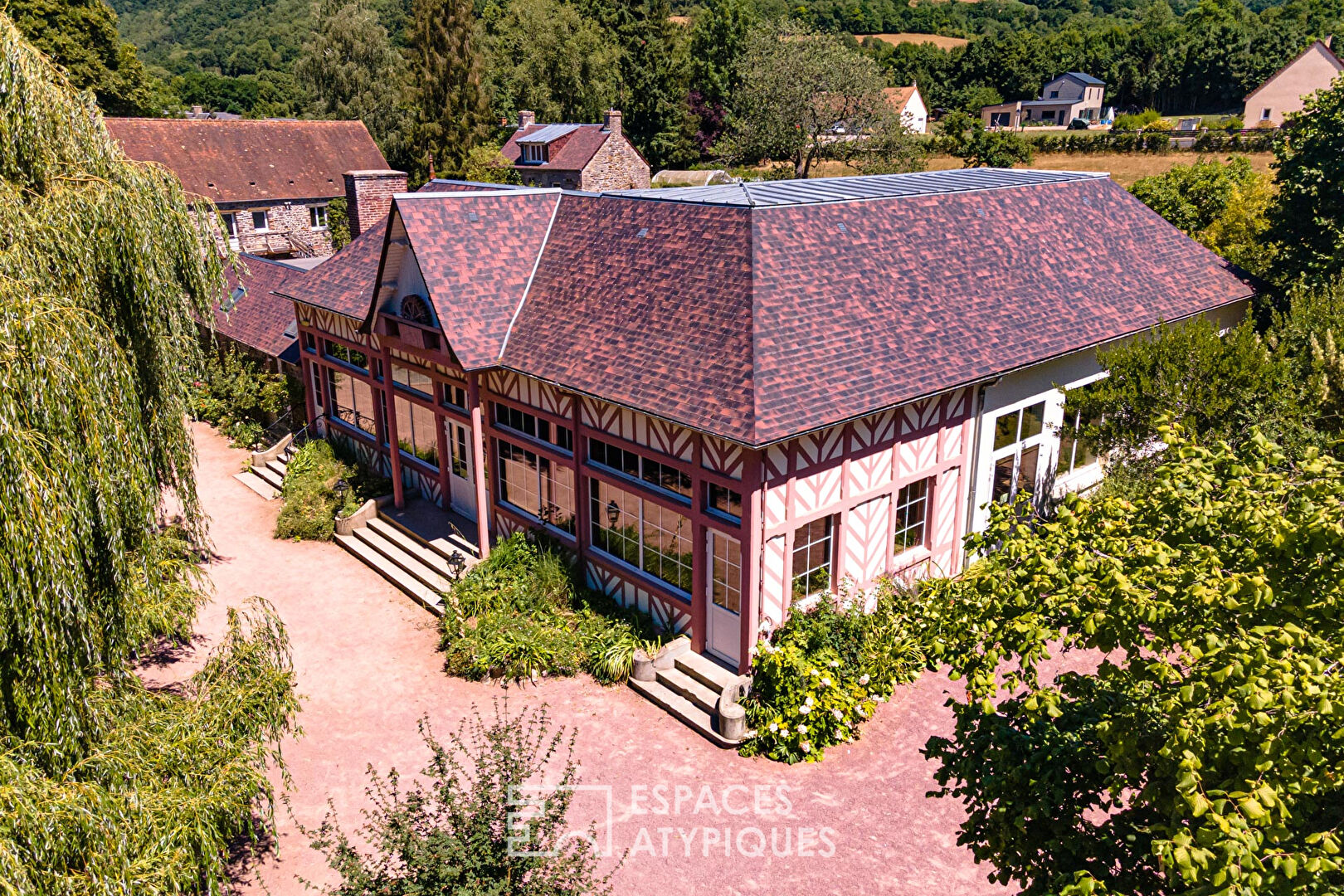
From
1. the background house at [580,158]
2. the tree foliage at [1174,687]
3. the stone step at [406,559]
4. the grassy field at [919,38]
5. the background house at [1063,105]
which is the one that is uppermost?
A: the grassy field at [919,38]

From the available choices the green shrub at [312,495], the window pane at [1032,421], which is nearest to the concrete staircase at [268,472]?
the green shrub at [312,495]

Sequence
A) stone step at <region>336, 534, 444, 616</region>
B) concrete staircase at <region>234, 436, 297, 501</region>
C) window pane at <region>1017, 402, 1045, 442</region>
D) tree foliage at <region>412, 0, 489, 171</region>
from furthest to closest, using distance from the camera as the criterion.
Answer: tree foliage at <region>412, 0, 489, 171</region>
concrete staircase at <region>234, 436, 297, 501</region>
window pane at <region>1017, 402, 1045, 442</region>
stone step at <region>336, 534, 444, 616</region>

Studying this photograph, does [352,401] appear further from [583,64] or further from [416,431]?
[583,64]

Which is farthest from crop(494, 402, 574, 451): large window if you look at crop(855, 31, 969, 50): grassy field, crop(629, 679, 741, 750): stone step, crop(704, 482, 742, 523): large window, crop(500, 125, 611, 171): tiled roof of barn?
crop(855, 31, 969, 50): grassy field

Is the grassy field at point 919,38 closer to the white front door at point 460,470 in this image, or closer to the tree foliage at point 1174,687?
the white front door at point 460,470

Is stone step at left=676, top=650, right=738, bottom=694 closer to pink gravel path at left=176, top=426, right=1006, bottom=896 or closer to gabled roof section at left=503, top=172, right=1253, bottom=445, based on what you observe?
pink gravel path at left=176, top=426, right=1006, bottom=896

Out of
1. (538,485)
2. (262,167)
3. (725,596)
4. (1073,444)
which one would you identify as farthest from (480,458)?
(262,167)
